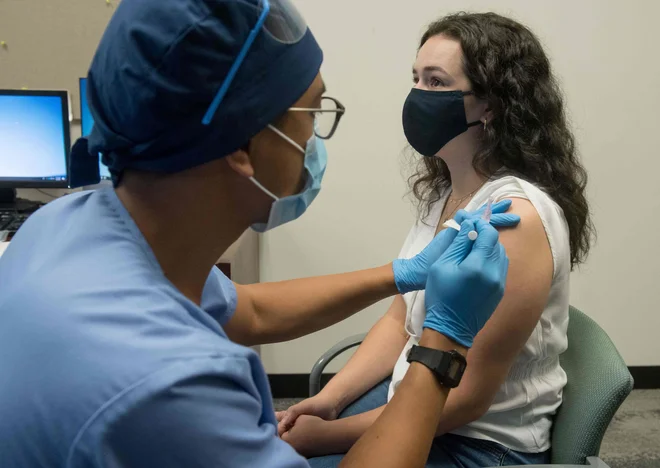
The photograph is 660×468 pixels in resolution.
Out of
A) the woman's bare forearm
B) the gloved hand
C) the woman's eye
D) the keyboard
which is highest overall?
the woman's eye

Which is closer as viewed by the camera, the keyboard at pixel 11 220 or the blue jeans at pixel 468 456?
the blue jeans at pixel 468 456

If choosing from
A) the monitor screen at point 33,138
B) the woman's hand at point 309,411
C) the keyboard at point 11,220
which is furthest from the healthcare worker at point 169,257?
the monitor screen at point 33,138

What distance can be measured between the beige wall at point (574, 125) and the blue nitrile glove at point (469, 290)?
4.43 feet

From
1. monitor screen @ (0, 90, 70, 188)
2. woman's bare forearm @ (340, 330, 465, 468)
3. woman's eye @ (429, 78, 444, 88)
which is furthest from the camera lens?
monitor screen @ (0, 90, 70, 188)

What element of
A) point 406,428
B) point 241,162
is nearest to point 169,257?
point 241,162

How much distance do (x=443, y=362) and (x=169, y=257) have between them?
46cm

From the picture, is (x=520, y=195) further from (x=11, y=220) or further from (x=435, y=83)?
(x=11, y=220)

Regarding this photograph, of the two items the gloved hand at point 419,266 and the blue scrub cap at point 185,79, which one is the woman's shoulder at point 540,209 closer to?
the gloved hand at point 419,266

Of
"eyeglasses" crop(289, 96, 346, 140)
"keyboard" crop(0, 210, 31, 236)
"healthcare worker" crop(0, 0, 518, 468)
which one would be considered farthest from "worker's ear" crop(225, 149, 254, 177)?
"keyboard" crop(0, 210, 31, 236)

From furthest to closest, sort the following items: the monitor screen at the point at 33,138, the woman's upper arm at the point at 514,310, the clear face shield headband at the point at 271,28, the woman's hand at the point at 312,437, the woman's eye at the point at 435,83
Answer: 1. the monitor screen at the point at 33,138
2. the woman's eye at the point at 435,83
3. the woman's hand at the point at 312,437
4. the woman's upper arm at the point at 514,310
5. the clear face shield headband at the point at 271,28

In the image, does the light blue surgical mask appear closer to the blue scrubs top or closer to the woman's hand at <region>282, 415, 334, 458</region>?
the blue scrubs top

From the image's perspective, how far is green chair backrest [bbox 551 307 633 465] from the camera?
993mm

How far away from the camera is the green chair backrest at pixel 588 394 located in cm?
99

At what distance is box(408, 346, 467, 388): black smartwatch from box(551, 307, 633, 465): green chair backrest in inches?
12.4
